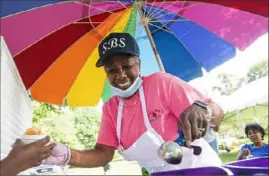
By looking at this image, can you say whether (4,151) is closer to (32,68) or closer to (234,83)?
(32,68)

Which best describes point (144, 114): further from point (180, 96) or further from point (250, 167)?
point (250, 167)

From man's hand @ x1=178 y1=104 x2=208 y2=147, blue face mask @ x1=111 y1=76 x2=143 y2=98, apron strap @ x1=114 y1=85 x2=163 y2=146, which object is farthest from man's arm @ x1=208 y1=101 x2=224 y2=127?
blue face mask @ x1=111 y1=76 x2=143 y2=98

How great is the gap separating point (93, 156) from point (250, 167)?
1.31 m

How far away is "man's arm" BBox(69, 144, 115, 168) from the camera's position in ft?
6.22

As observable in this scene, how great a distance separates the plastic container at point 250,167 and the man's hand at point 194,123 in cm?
29

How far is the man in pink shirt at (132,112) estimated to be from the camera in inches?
68.6

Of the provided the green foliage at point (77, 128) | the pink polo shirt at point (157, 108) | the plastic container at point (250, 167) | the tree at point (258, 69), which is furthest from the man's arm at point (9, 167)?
the tree at point (258, 69)

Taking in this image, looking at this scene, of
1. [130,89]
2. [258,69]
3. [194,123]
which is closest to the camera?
[194,123]

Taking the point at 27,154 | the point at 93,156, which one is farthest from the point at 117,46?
the point at 27,154

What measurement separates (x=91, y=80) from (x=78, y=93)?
18 cm

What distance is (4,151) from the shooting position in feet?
8.72

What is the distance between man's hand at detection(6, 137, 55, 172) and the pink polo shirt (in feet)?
1.69

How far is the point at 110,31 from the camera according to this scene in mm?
3391

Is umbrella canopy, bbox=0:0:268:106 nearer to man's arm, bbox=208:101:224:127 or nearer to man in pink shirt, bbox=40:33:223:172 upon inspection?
man in pink shirt, bbox=40:33:223:172
